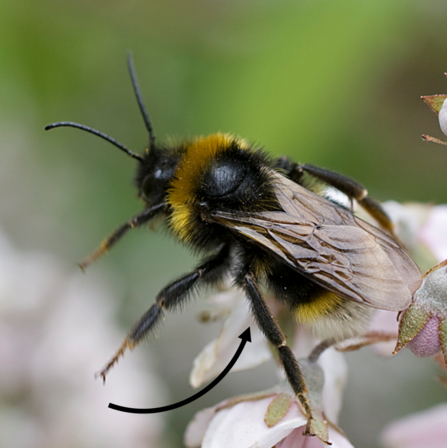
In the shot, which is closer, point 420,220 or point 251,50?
point 420,220

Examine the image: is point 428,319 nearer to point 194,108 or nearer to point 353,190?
point 353,190

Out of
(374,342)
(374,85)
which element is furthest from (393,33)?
(374,342)

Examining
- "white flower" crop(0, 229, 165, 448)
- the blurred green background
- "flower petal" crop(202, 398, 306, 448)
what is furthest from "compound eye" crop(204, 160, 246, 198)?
the blurred green background

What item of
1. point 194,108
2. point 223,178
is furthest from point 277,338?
point 194,108

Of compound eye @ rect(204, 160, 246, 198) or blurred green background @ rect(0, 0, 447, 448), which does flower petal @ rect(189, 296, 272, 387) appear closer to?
compound eye @ rect(204, 160, 246, 198)

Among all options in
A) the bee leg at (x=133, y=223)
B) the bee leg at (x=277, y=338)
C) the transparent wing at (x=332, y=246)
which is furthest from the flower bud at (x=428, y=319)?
the bee leg at (x=133, y=223)

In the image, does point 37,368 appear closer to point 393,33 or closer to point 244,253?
point 244,253
